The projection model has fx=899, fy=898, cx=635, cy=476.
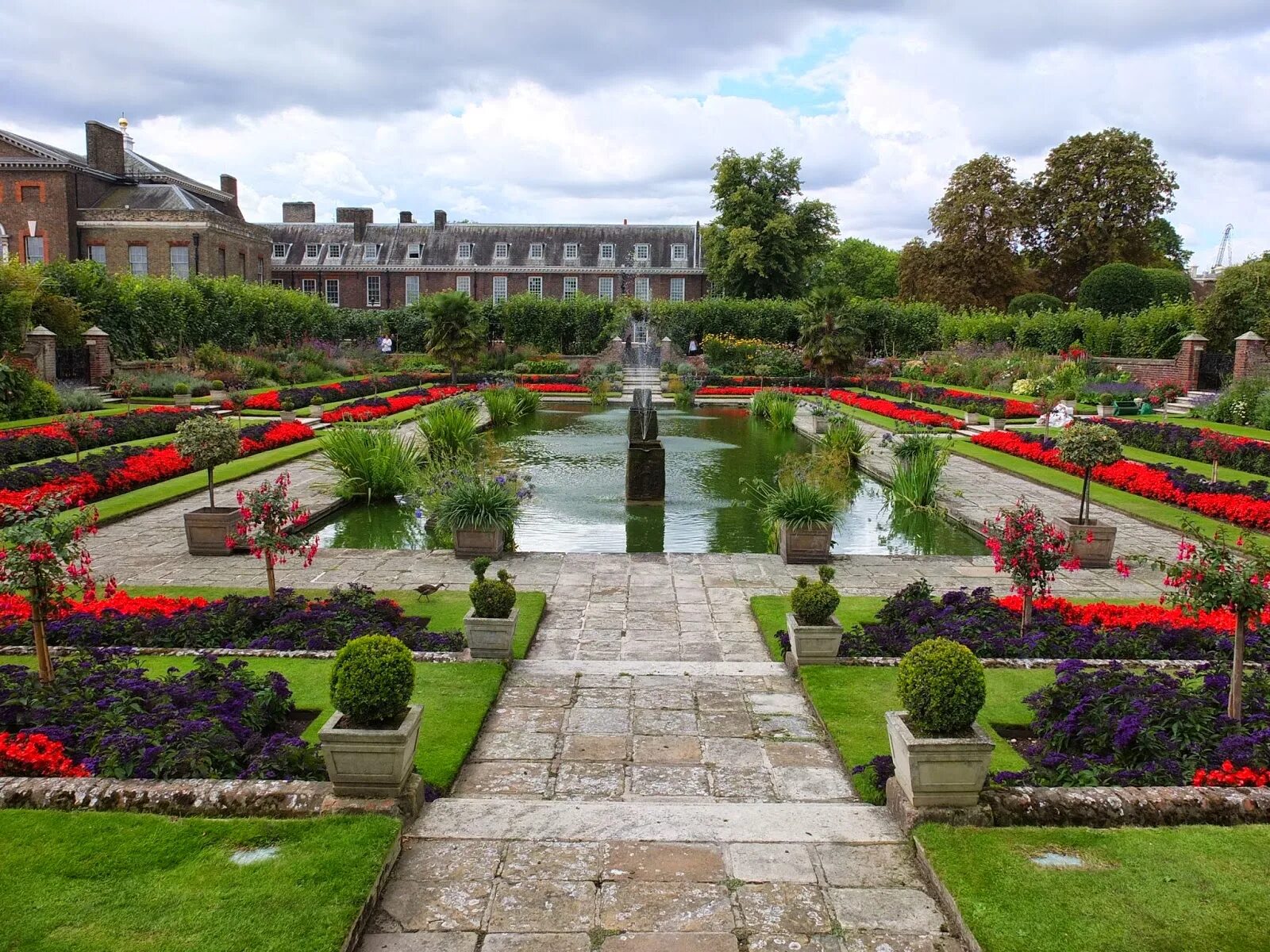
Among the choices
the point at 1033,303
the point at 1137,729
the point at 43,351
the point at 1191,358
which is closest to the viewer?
the point at 1137,729

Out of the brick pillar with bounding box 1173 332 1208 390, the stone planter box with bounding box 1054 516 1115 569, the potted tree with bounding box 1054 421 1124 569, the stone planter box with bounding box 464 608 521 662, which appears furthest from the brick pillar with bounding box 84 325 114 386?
the brick pillar with bounding box 1173 332 1208 390

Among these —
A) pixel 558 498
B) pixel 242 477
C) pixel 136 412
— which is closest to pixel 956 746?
pixel 558 498

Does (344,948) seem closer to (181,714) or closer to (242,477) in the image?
(181,714)

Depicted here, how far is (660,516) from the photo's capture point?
41.9ft

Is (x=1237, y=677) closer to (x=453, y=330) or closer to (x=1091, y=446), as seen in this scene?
(x=1091, y=446)

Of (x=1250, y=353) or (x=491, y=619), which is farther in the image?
(x=1250, y=353)

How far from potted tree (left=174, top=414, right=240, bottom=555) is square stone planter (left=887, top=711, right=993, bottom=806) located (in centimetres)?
804

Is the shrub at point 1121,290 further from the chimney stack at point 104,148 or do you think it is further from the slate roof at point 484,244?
the chimney stack at point 104,148

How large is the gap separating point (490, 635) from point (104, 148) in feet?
151

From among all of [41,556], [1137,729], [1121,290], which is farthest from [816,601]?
[1121,290]

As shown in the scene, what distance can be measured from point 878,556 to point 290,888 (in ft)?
25.9

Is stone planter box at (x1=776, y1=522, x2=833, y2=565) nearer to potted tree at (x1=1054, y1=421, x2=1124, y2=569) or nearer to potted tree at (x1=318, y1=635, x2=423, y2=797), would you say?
potted tree at (x1=1054, y1=421, x2=1124, y2=569)

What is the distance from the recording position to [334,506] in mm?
12805

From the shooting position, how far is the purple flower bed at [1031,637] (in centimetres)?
647
